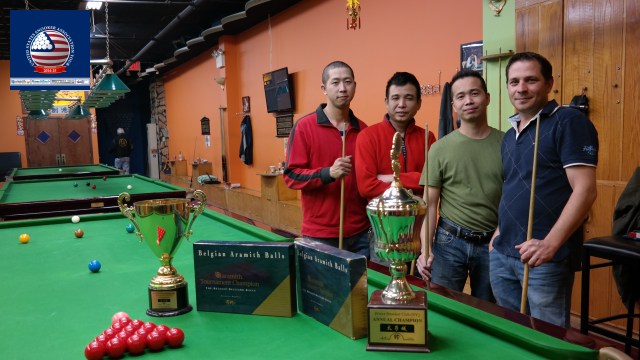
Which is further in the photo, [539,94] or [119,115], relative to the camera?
[119,115]

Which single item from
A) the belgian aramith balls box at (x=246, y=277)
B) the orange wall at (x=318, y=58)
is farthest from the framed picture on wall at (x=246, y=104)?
the belgian aramith balls box at (x=246, y=277)

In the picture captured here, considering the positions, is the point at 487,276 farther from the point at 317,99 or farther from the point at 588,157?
the point at 317,99

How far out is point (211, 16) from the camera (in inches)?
355

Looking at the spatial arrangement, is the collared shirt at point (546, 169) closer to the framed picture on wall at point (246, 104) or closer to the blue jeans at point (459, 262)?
the blue jeans at point (459, 262)

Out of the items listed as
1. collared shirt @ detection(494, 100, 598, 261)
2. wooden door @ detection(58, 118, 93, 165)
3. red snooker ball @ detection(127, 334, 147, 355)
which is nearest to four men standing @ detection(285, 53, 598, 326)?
collared shirt @ detection(494, 100, 598, 261)

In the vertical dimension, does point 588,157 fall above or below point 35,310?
above

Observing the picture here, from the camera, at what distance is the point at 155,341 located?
120 centimetres

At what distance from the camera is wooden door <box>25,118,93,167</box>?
1216cm

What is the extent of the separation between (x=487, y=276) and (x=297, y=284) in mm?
999

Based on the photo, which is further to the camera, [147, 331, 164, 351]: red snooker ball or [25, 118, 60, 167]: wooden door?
[25, 118, 60, 167]: wooden door

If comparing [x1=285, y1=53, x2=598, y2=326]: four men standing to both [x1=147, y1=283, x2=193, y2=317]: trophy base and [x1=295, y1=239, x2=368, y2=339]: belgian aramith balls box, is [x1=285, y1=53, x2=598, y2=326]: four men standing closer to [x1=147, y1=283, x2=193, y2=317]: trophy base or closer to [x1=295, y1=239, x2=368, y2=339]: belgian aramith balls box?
[x1=295, y1=239, x2=368, y2=339]: belgian aramith balls box

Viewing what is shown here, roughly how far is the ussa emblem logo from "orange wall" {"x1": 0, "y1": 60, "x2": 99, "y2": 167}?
7.18 m

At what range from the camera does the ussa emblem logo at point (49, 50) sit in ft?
17.9

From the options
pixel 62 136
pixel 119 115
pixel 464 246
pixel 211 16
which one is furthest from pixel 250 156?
pixel 119 115
